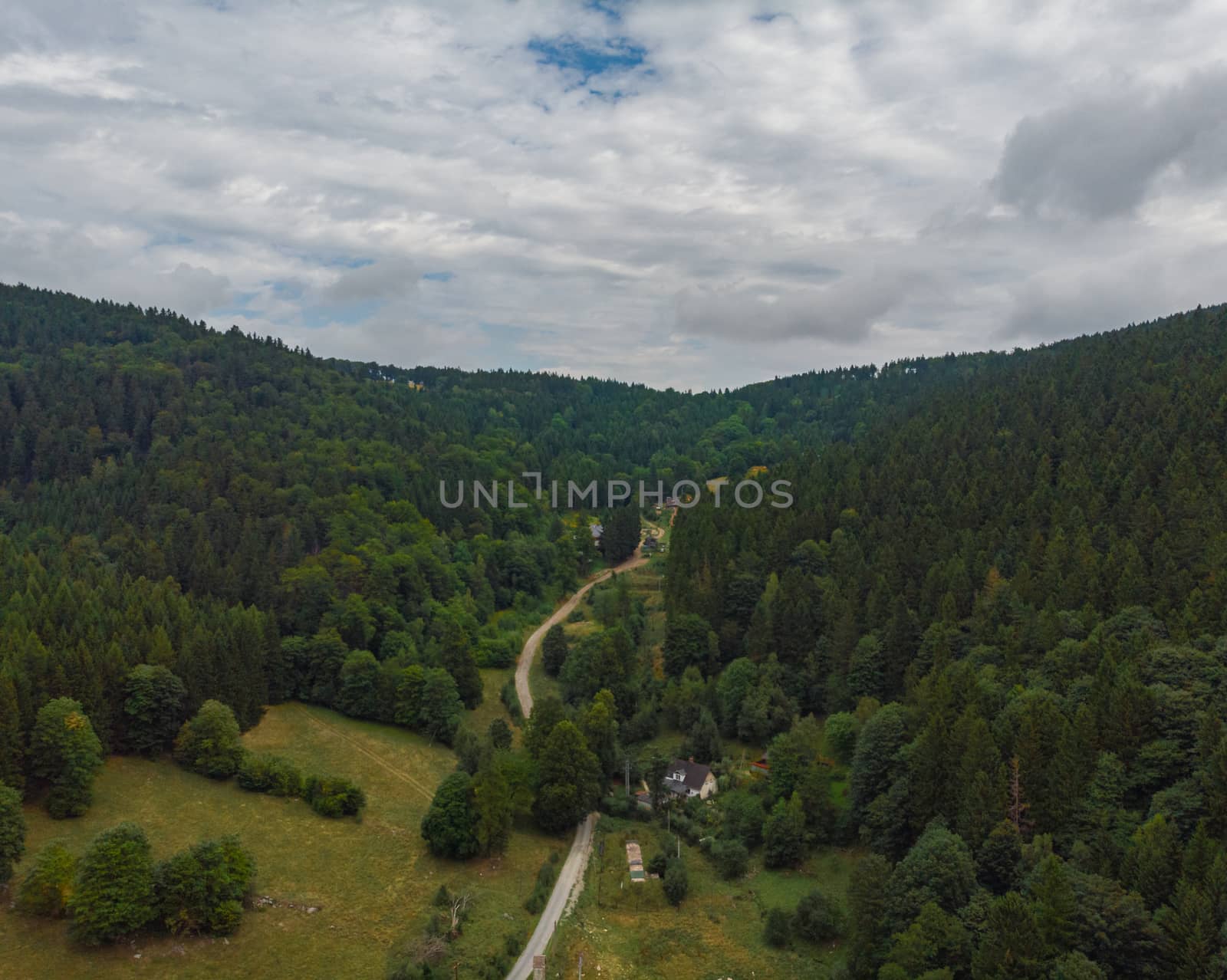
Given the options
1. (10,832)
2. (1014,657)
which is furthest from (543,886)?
(1014,657)

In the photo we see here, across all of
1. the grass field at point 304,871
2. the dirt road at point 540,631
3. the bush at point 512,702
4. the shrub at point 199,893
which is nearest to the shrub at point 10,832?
the grass field at point 304,871

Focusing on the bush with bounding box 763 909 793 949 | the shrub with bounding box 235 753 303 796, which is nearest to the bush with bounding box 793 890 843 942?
the bush with bounding box 763 909 793 949

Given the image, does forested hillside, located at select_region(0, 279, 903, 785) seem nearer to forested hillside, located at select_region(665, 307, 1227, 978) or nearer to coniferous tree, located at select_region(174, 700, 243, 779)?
coniferous tree, located at select_region(174, 700, 243, 779)

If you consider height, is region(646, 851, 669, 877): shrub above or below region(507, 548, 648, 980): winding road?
above

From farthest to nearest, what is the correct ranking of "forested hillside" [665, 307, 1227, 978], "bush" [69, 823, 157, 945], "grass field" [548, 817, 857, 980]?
1. "grass field" [548, 817, 857, 980]
2. "bush" [69, 823, 157, 945]
3. "forested hillside" [665, 307, 1227, 978]

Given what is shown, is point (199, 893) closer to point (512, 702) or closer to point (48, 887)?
point (48, 887)

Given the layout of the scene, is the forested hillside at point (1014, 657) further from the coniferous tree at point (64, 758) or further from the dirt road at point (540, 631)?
the coniferous tree at point (64, 758)

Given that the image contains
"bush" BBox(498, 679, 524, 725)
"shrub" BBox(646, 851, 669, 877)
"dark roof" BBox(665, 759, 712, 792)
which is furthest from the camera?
"bush" BBox(498, 679, 524, 725)

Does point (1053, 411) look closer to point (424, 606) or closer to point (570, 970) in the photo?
point (424, 606)
